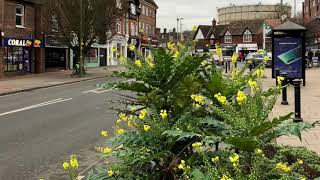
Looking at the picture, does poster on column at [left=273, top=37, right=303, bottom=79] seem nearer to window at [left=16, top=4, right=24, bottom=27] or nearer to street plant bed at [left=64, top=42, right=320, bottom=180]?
street plant bed at [left=64, top=42, right=320, bottom=180]

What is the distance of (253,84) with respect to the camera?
138 inches

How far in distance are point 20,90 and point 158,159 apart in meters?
21.1

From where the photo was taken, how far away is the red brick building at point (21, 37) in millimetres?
31359

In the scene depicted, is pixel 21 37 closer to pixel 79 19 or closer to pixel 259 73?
pixel 79 19

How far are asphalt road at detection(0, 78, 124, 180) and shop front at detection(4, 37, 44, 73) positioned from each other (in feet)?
46.0

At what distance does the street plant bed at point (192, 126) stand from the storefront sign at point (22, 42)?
29135mm

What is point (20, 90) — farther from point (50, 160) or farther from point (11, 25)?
point (50, 160)

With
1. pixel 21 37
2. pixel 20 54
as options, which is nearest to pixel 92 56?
pixel 20 54

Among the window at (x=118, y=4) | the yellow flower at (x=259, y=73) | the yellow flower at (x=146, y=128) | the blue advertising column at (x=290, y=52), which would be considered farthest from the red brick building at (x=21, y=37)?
the yellow flower at (x=146, y=128)

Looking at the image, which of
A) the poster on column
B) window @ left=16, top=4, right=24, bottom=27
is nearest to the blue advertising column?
the poster on column

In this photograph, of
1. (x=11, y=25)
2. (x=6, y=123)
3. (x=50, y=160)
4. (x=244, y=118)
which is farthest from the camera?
(x=11, y=25)

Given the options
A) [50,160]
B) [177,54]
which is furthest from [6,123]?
[177,54]

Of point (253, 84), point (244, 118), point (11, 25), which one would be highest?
point (11, 25)

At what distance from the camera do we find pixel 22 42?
110 ft
